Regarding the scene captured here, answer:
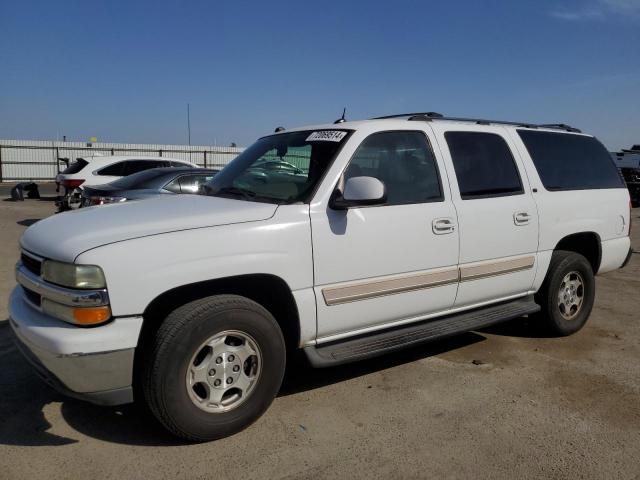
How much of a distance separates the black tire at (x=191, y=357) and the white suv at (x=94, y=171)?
10105 mm

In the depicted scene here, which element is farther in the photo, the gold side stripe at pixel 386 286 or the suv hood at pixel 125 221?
the gold side stripe at pixel 386 286

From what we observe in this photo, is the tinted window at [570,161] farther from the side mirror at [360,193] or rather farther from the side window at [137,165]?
the side window at [137,165]

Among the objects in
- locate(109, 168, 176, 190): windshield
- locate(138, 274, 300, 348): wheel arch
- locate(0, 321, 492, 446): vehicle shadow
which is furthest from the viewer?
locate(109, 168, 176, 190): windshield

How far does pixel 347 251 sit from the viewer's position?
11.2ft

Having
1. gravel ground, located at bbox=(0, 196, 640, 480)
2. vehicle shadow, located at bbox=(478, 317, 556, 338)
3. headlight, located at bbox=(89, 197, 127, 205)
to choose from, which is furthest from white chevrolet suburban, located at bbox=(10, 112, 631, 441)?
headlight, located at bbox=(89, 197, 127, 205)

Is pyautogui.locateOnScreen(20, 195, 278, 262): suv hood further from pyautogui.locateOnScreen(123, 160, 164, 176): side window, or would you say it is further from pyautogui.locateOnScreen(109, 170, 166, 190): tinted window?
pyautogui.locateOnScreen(123, 160, 164, 176): side window

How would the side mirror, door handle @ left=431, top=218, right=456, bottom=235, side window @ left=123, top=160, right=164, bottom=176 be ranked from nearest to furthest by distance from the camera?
the side mirror → door handle @ left=431, top=218, right=456, bottom=235 → side window @ left=123, top=160, right=164, bottom=176

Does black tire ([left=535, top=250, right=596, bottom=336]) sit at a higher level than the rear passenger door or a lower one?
lower

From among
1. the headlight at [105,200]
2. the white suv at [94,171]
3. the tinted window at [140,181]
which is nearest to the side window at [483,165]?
the headlight at [105,200]

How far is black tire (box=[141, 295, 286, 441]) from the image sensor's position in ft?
9.29

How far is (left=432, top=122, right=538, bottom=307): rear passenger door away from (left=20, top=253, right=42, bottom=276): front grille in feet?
9.18

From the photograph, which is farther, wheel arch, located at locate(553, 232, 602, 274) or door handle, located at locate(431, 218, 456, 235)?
wheel arch, located at locate(553, 232, 602, 274)

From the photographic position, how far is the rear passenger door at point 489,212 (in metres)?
4.06

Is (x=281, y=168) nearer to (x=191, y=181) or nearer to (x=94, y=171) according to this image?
(x=191, y=181)
